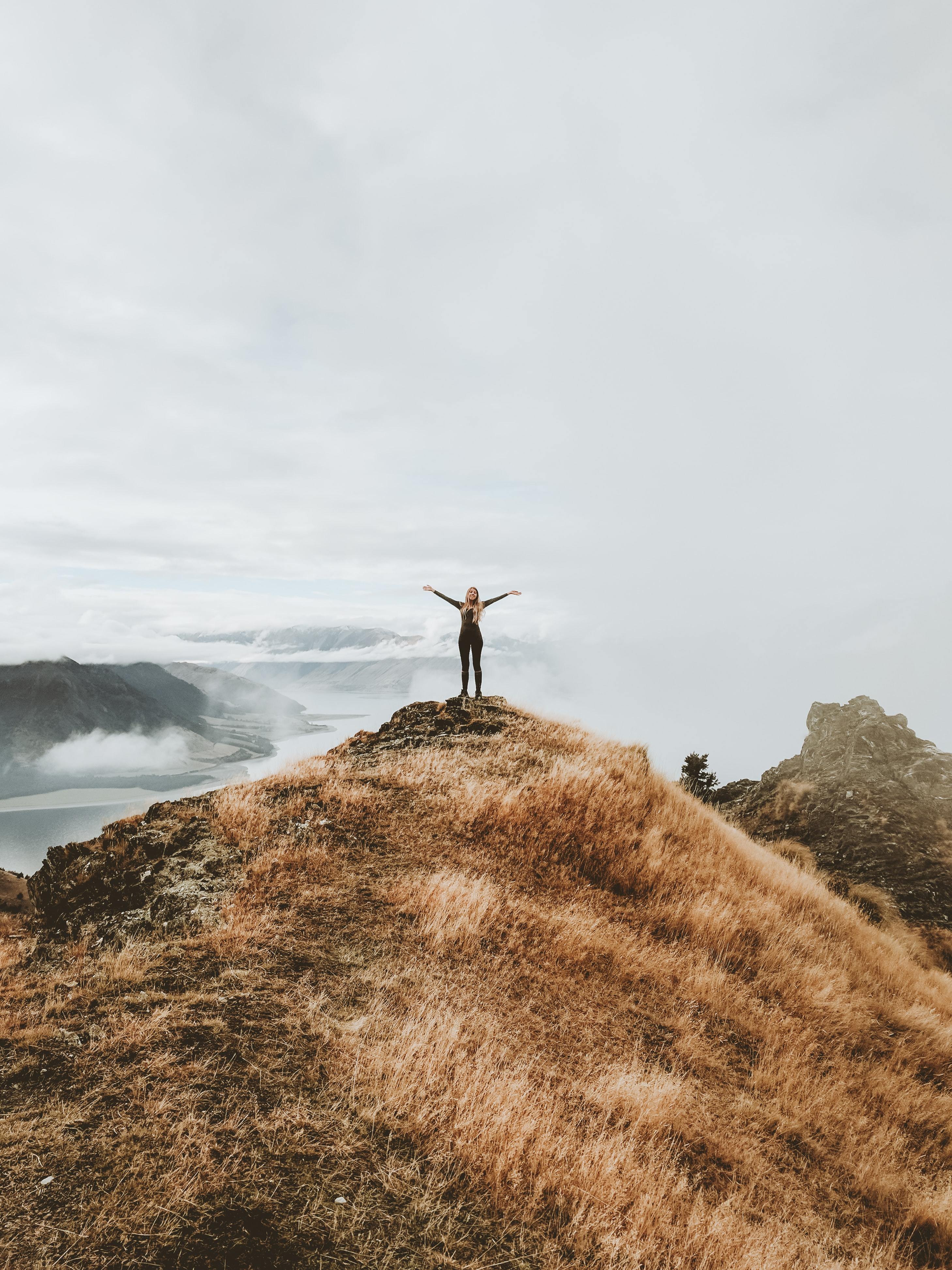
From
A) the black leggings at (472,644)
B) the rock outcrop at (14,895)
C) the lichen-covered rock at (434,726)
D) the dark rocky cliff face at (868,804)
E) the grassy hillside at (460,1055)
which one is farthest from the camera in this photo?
the dark rocky cliff face at (868,804)

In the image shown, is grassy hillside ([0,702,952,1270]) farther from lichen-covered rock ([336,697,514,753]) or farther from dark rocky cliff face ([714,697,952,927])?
dark rocky cliff face ([714,697,952,927])

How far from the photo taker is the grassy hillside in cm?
398

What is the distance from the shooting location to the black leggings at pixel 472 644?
16.0 meters

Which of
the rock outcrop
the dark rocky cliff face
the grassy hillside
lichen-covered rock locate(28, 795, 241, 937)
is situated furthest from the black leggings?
the dark rocky cliff face

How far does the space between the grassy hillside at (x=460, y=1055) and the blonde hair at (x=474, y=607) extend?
510cm

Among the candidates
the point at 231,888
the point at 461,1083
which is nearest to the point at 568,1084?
the point at 461,1083

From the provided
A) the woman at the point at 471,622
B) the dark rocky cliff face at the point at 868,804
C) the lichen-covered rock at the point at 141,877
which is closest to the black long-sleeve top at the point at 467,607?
the woman at the point at 471,622

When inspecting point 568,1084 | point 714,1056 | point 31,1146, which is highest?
point 31,1146

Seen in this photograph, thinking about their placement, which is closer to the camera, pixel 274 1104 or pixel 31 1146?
pixel 31 1146

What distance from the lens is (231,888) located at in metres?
8.23

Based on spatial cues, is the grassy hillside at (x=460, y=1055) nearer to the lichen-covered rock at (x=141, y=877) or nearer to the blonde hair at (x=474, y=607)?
the lichen-covered rock at (x=141, y=877)

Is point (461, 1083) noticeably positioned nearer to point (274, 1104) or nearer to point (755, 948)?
point (274, 1104)

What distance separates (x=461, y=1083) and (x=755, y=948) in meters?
6.56

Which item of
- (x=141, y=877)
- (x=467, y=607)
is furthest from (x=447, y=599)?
(x=141, y=877)
